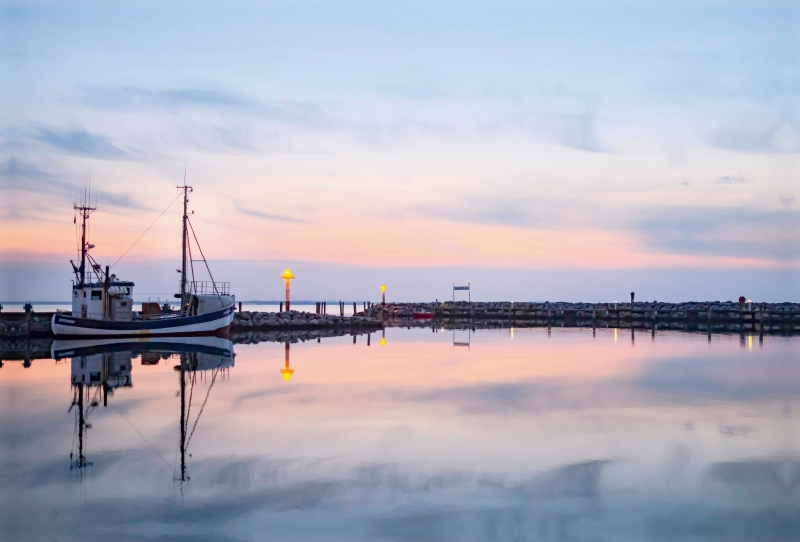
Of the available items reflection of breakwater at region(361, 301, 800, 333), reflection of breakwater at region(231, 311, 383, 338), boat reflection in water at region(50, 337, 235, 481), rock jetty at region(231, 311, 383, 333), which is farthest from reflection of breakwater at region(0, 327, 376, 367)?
reflection of breakwater at region(361, 301, 800, 333)

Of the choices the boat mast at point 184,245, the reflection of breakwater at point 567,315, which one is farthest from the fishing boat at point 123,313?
the reflection of breakwater at point 567,315

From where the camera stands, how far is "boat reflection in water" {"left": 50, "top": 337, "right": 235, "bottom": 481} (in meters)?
15.7

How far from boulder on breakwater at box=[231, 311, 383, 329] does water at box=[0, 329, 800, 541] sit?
29313mm

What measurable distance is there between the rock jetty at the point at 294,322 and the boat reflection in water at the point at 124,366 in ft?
31.8

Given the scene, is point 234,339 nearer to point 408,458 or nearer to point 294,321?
point 294,321

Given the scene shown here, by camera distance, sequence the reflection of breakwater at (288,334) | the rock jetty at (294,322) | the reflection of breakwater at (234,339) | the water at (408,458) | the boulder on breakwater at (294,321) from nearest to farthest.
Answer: the water at (408,458)
the reflection of breakwater at (234,339)
the reflection of breakwater at (288,334)
the rock jetty at (294,322)
the boulder on breakwater at (294,321)

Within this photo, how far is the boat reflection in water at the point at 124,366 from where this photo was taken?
15664 millimetres

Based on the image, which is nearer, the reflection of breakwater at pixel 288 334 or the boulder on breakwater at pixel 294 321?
the reflection of breakwater at pixel 288 334

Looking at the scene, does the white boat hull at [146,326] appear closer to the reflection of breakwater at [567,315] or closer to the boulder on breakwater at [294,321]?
the boulder on breakwater at [294,321]

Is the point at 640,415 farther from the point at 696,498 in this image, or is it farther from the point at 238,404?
the point at 238,404

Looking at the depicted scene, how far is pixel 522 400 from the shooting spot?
19812mm

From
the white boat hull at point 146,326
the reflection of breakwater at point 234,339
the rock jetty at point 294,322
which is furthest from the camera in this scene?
the rock jetty at point 294,322

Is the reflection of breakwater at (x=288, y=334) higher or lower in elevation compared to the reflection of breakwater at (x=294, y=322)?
lower

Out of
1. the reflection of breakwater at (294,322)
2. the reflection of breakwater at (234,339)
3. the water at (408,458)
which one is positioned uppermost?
the reflection of breakwater at (294,322)
